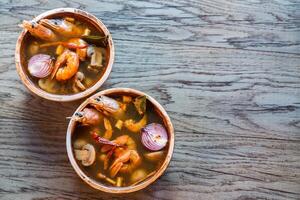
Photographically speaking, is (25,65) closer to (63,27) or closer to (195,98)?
(63,27)

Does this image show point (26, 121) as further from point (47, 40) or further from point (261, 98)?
point (261, 98)

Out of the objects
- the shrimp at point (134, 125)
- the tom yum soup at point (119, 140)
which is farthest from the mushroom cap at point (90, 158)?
the shrimp at point (134, 125)

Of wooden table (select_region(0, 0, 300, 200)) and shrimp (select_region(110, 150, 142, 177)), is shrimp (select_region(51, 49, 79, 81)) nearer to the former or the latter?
wooden table (select_region(0, 0, 300, 200))

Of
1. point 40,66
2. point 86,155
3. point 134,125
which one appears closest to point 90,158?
point 86,155

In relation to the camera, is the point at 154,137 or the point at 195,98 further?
the point at 195,98

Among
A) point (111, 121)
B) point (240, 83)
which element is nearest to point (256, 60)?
point (240, 83)

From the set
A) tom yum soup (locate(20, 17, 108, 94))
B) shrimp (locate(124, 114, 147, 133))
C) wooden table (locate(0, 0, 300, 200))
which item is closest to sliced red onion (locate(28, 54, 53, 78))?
tom yum soup (locate(20, 17, 108, 94))
